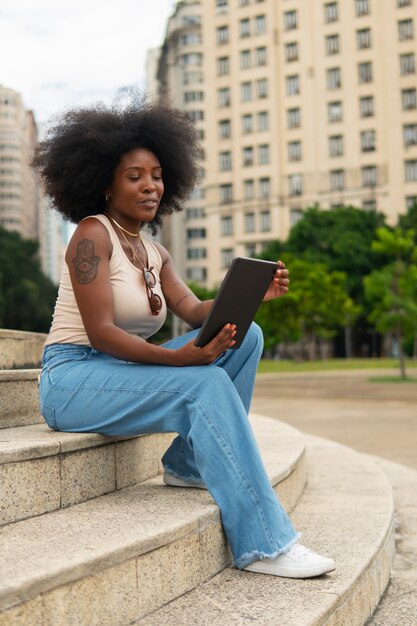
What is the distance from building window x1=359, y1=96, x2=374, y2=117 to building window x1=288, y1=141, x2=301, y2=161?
207 inches

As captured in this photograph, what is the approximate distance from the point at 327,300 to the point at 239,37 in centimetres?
3172

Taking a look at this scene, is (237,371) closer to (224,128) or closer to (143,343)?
(143,343)

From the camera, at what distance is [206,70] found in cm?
6347

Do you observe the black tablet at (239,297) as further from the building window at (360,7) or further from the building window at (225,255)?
the building window at (360,7)

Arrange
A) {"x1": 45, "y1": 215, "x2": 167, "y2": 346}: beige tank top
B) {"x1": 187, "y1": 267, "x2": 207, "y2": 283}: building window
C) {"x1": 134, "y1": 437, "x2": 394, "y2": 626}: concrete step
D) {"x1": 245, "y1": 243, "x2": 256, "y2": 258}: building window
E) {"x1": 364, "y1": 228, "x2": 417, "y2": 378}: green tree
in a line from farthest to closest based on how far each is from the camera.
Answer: {"x1": 187, "y1": 267, "x2": 207, "y2": 283}: building window < {"x1": 245, "y1": 243, "x2": 256, "y2": 258}: building window < {"x1": 364, "y1": 228, "x2": 417, "y2": 378}: green tree < {"x1": 45, "y1": 215, "x2": 167, "y2": 346}: beige tank top < {"x1": 134, "y1": 437, "x2": 394, "y2": 626}: concrete step

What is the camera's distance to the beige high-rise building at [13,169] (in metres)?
134

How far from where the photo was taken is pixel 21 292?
44.0 meters

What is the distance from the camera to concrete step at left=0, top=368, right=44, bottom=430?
11.5 ft

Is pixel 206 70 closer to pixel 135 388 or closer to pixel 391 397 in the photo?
pixel 391 397

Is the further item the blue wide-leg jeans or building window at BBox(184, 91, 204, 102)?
building window at BBox(184, 91, 204, 102)

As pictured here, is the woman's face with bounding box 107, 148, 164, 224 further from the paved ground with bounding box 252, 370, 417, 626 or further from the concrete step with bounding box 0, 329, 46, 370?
the concrete step with bounding box 0, 329, 46, 370

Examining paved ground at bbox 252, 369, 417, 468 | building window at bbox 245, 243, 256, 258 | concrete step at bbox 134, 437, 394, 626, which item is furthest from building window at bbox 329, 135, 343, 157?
concrete step at bbox 134, 437, 394, 626

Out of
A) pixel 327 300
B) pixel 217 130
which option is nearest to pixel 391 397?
pixel 327 300

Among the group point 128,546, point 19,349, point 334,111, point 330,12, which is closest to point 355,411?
point 19,349
